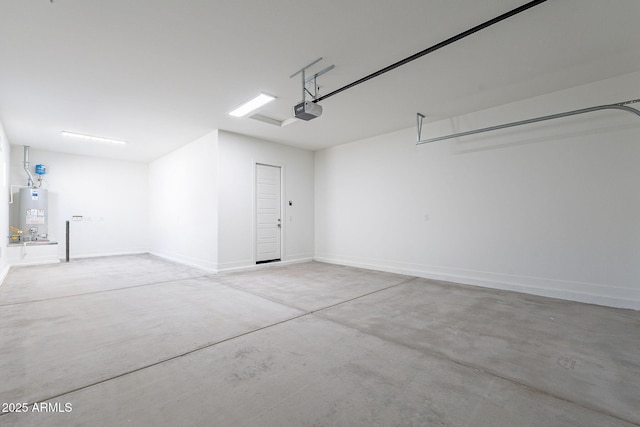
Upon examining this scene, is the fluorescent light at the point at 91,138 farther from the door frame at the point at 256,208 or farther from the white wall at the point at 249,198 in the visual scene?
the door frame at the point at 256,208

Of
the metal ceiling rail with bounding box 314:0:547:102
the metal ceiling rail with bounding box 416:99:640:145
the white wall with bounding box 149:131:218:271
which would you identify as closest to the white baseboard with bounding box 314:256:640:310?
the metal ceiling rail with bounding box 416:99:640:145

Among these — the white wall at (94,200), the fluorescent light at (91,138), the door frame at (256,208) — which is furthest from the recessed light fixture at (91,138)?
the door frame at (256,208)

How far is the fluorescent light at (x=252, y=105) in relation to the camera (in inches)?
179

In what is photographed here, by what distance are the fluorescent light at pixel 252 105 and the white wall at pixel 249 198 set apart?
127cm

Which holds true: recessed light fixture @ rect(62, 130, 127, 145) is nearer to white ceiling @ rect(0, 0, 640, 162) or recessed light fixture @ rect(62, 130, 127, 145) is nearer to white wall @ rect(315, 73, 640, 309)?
white ceiling @ rect(0, 0, 640, 162)

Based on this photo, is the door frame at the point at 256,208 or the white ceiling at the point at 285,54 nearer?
the white ceiling at the point at 285,54

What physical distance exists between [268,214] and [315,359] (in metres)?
4.91

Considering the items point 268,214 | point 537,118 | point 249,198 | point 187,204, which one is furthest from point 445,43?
point 187,204

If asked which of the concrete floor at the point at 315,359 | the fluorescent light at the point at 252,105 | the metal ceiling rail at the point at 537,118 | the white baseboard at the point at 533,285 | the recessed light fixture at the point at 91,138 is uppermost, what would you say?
the fluorescent light at the point at 252,105

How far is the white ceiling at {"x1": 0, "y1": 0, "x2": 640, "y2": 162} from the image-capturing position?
2.67m

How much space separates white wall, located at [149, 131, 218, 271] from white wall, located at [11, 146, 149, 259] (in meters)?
0.54

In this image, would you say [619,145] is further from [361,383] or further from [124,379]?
[124,379]

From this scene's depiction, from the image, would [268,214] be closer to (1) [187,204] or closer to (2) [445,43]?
(1) [187,204]

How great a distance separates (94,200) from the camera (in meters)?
8.60
